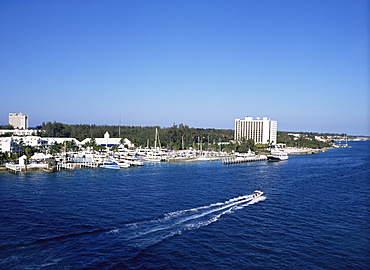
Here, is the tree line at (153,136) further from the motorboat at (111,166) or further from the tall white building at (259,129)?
the motorboat at (111,166)

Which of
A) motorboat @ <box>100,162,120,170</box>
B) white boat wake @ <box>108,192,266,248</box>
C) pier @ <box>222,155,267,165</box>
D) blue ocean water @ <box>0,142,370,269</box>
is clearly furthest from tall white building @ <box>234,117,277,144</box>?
white boat wake @ <box>108,192,266,248</box>

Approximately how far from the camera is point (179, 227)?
35.4ft

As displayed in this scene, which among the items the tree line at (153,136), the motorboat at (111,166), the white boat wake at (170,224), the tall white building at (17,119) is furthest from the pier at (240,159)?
the tall white building at (17,119)

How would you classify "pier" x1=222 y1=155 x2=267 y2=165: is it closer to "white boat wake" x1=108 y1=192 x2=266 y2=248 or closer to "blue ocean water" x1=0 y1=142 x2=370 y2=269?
"blue ocean water" x1=0 y1=142 x2=370 y2=269

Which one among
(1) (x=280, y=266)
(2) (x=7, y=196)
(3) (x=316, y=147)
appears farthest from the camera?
(3) (x=316, y=147)

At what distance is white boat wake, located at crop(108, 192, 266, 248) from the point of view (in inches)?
384

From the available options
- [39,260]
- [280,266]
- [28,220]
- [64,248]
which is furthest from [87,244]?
[280,266]

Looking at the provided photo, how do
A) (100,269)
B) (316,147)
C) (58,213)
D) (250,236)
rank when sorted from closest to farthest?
(100,269)
(250,236)
(58,213)
(316,147)

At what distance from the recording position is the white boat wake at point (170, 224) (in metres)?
9.76

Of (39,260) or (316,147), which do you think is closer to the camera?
(39,260)

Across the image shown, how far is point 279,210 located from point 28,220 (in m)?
9.68

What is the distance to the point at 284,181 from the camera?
2167 centimetres

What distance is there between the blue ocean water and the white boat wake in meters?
0.03

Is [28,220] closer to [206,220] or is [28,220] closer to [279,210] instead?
[206,220]
